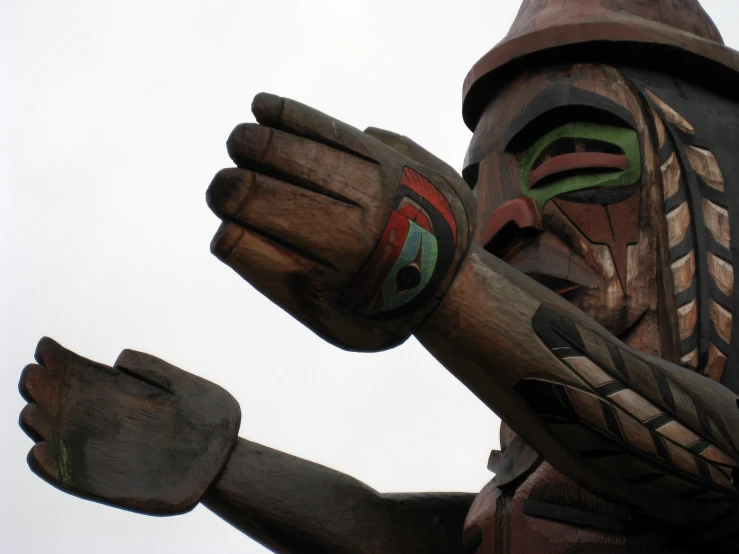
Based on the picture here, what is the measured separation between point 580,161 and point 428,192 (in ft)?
2.98

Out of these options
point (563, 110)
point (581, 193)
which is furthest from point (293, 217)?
point (563, 110)

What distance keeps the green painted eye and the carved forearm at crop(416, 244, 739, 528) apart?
0.68 metres

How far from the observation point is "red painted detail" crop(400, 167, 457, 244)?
2248mm

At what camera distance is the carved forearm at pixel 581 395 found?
2352 millimetres

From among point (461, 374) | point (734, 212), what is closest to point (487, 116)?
point (734, 212)

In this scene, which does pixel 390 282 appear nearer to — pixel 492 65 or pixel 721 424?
pixel 721 424

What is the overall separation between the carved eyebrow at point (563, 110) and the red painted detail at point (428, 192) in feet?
3.25

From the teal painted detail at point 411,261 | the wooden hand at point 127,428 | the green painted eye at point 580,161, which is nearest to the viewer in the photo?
the teal painted detail at point 411,261

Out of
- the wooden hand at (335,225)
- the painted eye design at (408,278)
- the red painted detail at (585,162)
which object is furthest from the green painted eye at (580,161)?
the painted eye design at (408,278)

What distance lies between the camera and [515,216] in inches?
122

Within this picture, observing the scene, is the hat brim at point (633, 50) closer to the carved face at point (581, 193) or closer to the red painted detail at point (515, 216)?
the carved face at point (581, 193)

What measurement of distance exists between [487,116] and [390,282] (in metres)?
1.38

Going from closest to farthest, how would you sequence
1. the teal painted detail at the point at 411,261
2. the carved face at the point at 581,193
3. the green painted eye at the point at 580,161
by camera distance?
the teal painted detail at the point at 411,261 < the carved face at the point at 581,193 < the green painted eye at the point at 580,161

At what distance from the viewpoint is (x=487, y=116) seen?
137 inches
